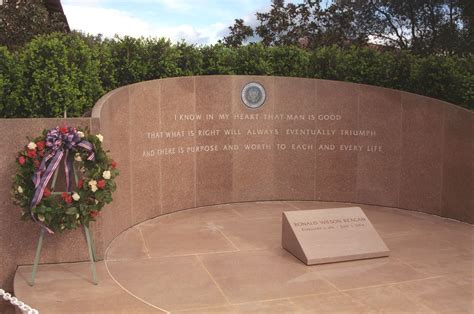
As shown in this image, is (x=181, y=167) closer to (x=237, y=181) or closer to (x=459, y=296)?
(x=237, y=181)

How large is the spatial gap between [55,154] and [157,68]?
162 inches

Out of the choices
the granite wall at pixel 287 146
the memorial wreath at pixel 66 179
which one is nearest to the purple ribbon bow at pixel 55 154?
the memorial wreath at pixel 66 179

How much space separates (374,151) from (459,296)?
461 cm

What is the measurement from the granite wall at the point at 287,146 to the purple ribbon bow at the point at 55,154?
196 cm

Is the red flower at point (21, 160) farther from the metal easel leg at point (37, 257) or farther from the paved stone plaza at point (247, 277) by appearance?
the paved stone plaza at point (247, 277)

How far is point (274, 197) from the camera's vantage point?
9961mm

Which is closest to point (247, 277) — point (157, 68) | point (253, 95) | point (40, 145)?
point (40, 145)

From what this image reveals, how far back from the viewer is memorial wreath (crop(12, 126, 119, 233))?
5.34 metres

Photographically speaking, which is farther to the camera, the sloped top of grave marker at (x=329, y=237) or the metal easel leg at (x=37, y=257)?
the sloped top of grave marker at (x=329, y=237)

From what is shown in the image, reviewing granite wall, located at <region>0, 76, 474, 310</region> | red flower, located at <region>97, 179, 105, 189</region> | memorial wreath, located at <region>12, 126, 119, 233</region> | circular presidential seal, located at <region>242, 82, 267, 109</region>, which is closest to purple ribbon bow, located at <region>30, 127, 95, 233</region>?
memorial wreath, located at <region>12, 126, 119, 233</region>

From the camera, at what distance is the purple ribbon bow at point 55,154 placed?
5.31m

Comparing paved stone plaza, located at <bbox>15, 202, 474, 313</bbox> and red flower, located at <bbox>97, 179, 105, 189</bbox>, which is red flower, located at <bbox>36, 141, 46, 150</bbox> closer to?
red flower, located at <bbox>97, 179, 105, 189</bbox>

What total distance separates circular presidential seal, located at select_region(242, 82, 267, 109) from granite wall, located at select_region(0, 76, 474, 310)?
0.32ft

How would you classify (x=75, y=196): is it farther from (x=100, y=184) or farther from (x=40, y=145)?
(x=40, y=145)
